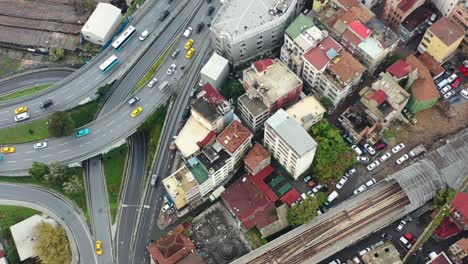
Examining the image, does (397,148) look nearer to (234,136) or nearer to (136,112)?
(234,136)

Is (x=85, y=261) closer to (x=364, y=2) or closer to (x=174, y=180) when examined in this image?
(x=174, y=180)

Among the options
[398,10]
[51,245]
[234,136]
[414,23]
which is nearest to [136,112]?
[234,136]

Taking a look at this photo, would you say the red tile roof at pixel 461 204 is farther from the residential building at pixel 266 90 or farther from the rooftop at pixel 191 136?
the rooftop at pixel 191 136

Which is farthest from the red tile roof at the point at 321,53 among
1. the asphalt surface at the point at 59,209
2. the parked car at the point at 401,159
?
the asphalt surface at the point at 59,209

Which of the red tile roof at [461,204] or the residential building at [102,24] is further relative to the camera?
the residential building at [102,24]

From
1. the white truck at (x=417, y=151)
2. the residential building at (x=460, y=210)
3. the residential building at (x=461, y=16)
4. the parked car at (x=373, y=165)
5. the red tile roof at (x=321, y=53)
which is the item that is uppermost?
the red tile roof at (x=321, y=53)

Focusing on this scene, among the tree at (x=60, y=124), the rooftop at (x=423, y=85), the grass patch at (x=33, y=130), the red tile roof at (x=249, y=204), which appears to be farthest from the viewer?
the grass patch at (x=33, y=130)

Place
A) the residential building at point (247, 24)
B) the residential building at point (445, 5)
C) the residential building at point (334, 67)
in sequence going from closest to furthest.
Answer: the residential building at point (334, 67) → the residential building at point (247, 24) → the residential building at point (445, 5)
